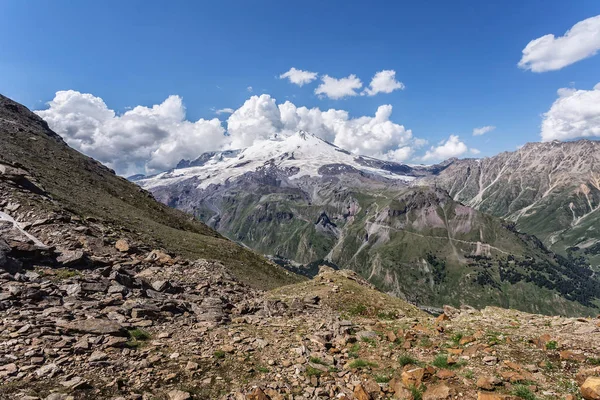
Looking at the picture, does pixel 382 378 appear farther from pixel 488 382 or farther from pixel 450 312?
pixel 450 312

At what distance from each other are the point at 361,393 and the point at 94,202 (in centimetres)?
7025

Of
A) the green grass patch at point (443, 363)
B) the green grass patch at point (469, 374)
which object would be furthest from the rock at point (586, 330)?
the green grass patch at point (469, 374)

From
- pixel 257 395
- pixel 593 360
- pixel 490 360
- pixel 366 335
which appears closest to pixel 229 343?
pixel 257 395

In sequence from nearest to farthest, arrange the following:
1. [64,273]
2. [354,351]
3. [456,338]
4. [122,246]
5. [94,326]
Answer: [94,326] → [354,351] → [456,338] → [64,273] → [122,246]

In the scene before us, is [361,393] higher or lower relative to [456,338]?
lower

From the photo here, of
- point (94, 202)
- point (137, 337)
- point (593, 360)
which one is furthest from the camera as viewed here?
point (94, 202)

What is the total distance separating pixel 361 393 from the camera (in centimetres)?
1380

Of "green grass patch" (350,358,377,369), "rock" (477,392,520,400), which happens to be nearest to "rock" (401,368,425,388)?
"green grass patch" (350,358,377,369)

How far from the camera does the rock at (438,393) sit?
12.9 m

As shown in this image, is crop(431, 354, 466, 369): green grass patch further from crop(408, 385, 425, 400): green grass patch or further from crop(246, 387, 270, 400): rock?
crop(246, 387, 270, 400): rock

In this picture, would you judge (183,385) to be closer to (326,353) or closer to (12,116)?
(326,353)

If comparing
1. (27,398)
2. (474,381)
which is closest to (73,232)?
(27,398)

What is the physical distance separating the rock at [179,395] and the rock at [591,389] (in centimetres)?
1505

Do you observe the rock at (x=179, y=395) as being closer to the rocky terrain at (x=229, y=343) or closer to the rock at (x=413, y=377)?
the rocky terrain at (x=229, y=343)
